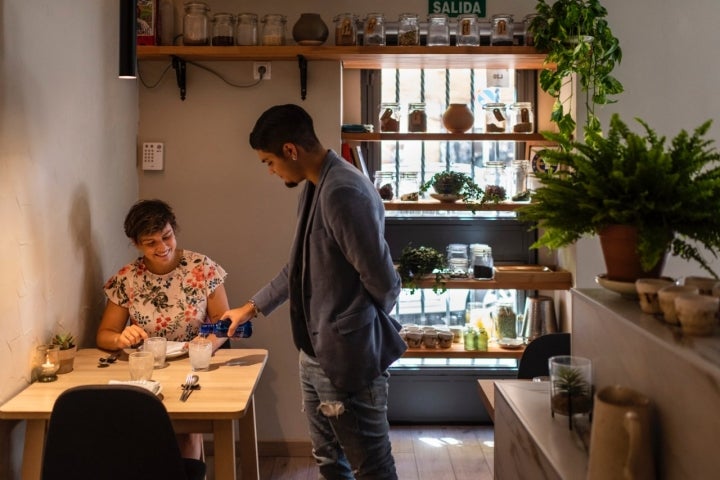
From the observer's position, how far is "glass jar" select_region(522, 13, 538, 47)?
129 inches

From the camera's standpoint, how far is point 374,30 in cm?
327

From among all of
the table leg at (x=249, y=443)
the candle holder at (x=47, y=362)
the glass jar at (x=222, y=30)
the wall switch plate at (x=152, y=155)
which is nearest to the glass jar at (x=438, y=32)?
the glass jar at (x=222, y=30)

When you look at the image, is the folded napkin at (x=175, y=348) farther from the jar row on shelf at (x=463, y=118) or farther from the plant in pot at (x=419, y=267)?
the jar row on shelf at (x=463, y=118)

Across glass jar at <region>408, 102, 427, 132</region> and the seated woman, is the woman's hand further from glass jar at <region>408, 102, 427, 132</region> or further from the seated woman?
glass jar at <region>408, 102, 427, 132</region>

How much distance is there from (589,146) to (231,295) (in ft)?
7.78

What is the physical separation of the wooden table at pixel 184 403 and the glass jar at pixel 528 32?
187cm

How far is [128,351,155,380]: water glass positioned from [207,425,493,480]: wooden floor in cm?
121

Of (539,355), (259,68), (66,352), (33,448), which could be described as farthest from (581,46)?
(33,448)

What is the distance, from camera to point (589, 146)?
143 centimetres

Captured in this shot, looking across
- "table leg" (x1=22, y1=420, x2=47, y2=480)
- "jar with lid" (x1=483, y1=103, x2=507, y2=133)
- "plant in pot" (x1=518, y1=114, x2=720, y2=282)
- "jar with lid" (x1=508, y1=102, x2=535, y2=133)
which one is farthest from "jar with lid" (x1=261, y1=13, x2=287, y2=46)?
"plant in pot" (x1=518, y1=114, x2=720, y2=282)

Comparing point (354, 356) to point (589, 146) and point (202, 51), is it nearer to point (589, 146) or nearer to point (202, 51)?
point (589, 146)

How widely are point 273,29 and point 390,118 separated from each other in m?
0.68

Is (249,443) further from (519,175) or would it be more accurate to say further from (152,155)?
(519,175)

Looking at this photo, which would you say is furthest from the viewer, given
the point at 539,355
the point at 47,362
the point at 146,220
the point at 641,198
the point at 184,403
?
the point at 146,220
